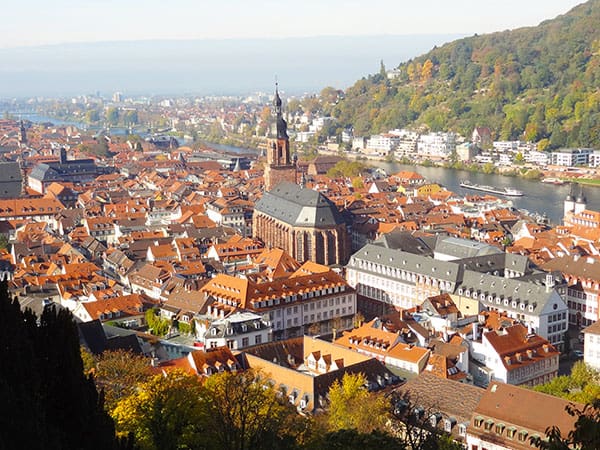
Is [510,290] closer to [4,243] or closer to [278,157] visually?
[278,157]

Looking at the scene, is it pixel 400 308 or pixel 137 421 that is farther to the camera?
pixel 400 308

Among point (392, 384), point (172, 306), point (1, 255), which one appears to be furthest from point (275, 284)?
point (1, 255)

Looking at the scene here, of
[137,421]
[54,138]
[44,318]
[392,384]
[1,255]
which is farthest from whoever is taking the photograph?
[54,138]

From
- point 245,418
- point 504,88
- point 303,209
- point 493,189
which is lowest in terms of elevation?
point 493,189

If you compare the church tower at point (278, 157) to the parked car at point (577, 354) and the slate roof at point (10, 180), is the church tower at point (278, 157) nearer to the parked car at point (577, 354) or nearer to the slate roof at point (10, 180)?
the slate roof at point (10, 180)

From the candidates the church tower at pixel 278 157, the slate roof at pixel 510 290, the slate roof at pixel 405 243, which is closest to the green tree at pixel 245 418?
the slate roof at pixel 510 290

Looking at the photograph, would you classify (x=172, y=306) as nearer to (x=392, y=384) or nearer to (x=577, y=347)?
(x=392, y=384)

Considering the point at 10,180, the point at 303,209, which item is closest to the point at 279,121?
the point at 303,209
